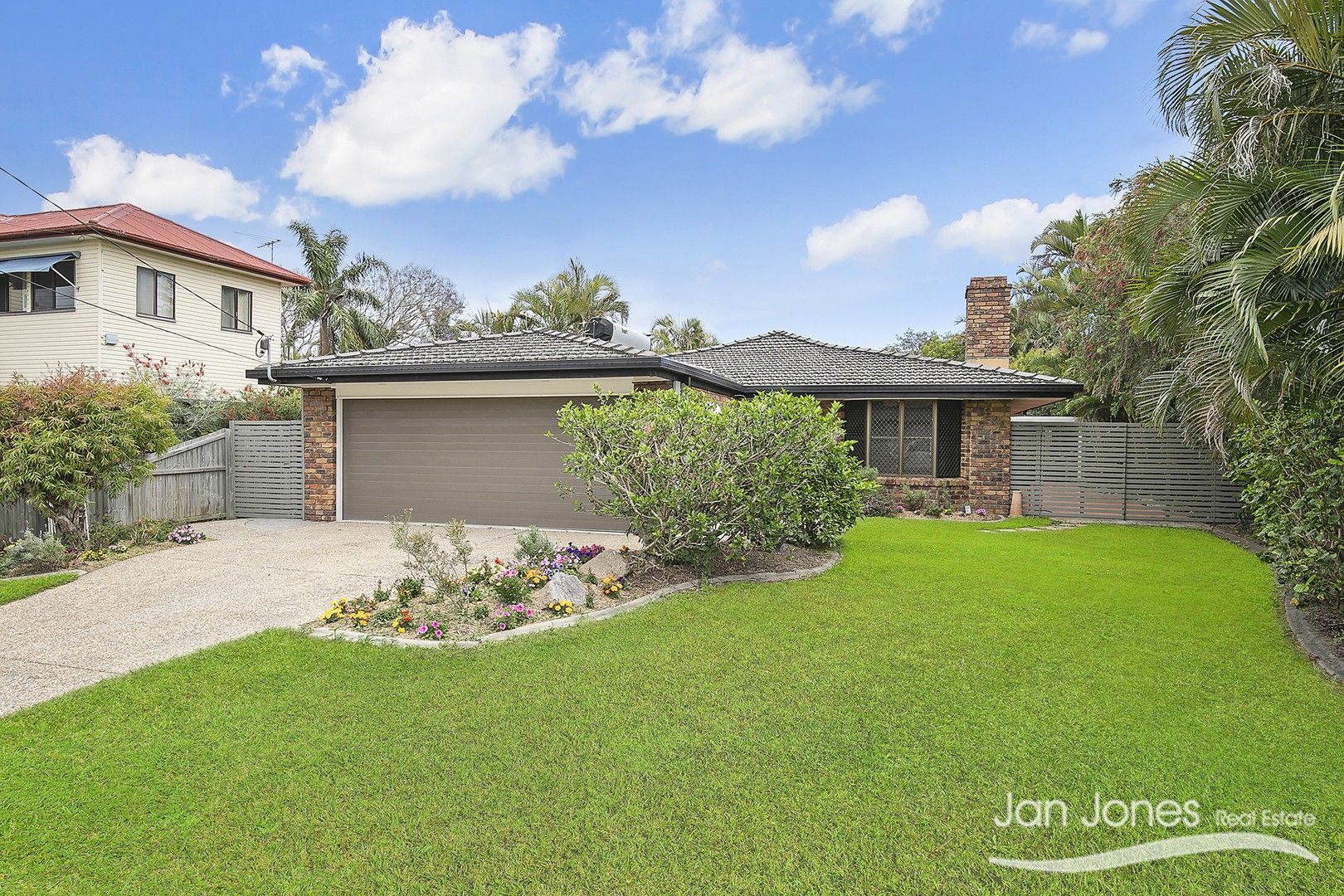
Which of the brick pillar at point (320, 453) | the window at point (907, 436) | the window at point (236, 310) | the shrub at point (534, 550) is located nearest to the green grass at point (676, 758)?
the shrub at point (534, 550)

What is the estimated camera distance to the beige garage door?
11.4m

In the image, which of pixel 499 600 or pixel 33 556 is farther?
pixel 33 556

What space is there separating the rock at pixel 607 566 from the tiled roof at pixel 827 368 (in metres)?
7.12

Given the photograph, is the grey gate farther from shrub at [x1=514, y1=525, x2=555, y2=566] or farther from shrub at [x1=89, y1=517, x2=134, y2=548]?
shrub at [x1=514, y1=525, x2=555, y2=566]

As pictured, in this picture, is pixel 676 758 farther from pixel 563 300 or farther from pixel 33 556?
pixel 563 300

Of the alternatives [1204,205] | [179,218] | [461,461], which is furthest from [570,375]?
[179,218]

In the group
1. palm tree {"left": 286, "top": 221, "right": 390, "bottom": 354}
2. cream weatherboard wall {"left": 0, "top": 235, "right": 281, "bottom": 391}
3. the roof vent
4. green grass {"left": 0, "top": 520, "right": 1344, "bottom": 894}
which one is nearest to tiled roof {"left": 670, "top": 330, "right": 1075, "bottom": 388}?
the roof vent

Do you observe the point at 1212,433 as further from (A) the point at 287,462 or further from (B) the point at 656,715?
(A) the point at 287,462

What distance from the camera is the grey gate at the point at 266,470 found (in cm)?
1259

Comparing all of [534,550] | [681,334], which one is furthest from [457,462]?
[681,334]

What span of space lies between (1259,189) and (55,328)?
21.4 m

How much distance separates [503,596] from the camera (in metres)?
6.13

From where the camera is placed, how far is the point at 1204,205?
6.62m

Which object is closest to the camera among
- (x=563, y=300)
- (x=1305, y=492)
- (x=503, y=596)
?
(x=1305, y=492)
